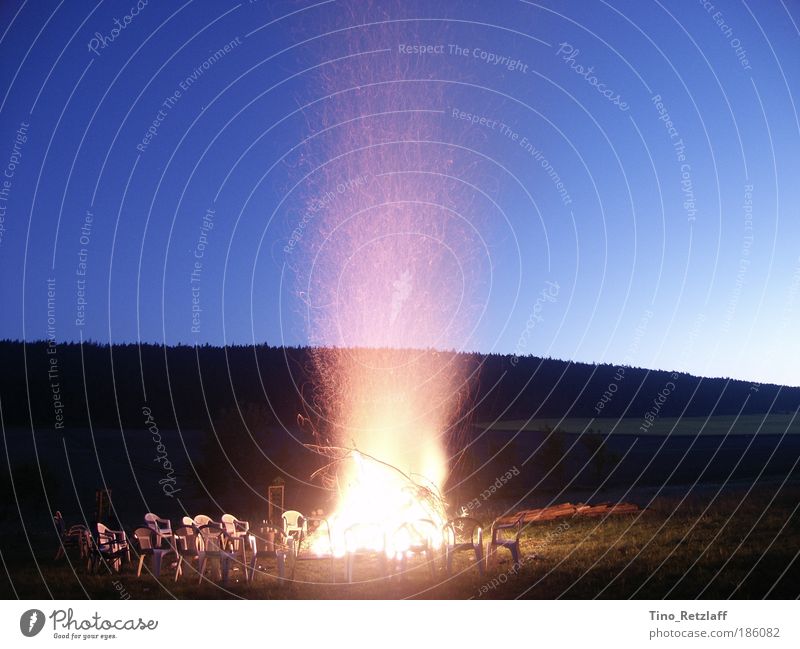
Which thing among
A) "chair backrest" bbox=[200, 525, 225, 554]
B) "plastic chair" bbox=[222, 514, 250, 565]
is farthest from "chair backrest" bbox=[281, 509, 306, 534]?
"chair backrest" bbox=[200, 525, 225, 554]

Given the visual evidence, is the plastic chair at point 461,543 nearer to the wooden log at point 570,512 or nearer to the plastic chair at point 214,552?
the wooden log at point 570,512

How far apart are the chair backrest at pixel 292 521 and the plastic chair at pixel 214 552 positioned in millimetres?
1058

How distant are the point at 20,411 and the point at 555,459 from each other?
185ft

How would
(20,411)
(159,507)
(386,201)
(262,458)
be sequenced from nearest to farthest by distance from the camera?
(386,201) → (159,507) → (262,458) → (20,411)

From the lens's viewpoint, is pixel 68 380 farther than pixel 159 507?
Yes

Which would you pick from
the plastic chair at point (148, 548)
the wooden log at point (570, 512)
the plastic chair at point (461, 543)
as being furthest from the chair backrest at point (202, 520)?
the wooden log at point (570, 512)

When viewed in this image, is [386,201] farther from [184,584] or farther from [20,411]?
[20,411]

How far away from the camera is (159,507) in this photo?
93.9 ft

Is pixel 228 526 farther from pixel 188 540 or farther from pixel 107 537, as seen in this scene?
pixel 107 537

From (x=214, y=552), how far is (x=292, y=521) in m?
3.34

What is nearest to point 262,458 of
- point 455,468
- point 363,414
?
point 455,468

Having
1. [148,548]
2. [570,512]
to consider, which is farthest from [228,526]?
[570,512]

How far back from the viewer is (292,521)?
46.9 ft

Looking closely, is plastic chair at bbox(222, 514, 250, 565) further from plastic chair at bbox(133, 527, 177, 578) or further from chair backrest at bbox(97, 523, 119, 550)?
chair backrest at bbox(97, 523, 119, 550)
